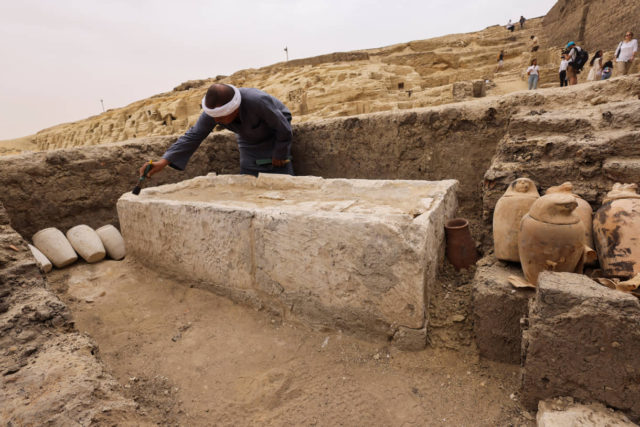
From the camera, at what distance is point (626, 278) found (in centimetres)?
125

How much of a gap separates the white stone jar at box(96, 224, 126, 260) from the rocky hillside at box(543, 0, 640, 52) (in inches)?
509

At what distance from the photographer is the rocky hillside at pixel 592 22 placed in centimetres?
959

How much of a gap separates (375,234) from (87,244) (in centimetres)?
235

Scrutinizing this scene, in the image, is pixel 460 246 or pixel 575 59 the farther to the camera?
pixel 575 59

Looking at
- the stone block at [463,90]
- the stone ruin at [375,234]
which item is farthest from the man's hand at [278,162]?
the stone block at [463,90]

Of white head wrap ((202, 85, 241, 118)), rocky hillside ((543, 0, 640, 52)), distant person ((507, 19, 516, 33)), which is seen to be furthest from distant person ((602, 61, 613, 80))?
distant person ((507, 19, 516, 33))

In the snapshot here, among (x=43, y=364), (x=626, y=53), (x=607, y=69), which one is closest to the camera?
(x=43, y=364)

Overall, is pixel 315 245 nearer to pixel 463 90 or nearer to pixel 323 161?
pixel 323 161

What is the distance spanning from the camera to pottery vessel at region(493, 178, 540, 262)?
150cm

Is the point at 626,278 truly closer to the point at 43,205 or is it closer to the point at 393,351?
the point at 393,351

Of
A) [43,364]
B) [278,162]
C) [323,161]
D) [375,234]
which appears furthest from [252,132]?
[43,364]

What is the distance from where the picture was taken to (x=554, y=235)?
1260mm

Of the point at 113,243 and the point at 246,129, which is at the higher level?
the point at 246,129

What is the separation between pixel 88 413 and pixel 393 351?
116 centimetres
